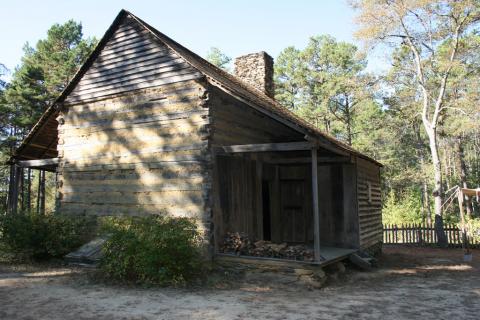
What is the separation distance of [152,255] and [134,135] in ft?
12.9

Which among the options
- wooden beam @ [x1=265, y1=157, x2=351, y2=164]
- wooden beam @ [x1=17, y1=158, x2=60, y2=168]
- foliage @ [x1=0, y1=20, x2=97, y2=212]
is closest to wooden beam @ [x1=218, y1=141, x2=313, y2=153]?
wooden beam @ [x1=265, y1=157, x2=351, y2=164]

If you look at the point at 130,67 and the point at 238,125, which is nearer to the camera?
the point at 238,125

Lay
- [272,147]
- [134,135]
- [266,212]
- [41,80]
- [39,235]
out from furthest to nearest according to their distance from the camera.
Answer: [41,80] → [266,212] → [134,135] → [39,235] → [272,147]

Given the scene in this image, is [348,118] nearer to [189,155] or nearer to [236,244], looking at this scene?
[189,155]

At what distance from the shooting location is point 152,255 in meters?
7.96

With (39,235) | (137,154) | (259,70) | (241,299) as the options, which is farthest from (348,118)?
(241,299)

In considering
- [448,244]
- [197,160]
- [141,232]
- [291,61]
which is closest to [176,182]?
[197,160]

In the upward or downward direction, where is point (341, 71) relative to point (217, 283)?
upward

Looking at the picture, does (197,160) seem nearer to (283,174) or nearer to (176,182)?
(176,182)

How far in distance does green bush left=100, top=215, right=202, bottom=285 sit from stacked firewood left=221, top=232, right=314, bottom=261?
0.98 m

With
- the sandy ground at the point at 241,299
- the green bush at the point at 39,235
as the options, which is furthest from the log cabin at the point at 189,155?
the sandy ground at the point at 241,299

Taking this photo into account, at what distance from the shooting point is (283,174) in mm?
12734

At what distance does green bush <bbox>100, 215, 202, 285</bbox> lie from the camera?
798cm

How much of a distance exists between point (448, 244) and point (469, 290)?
11.7 meters
